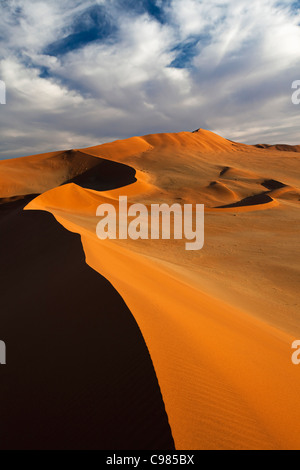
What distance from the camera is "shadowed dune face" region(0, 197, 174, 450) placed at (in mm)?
2371

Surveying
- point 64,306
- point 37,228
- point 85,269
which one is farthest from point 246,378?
point 37,228

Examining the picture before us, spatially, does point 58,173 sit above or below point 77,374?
above

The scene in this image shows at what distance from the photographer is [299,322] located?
6.01 meters

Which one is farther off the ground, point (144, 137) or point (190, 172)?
point (144, 137)

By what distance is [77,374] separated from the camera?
3.01 metres

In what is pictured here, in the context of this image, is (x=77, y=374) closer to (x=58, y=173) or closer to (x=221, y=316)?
(x=221, y=316)

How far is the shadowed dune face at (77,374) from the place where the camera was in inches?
93.4

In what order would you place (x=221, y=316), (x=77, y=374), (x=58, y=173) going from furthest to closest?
1. (x=58, y=173)
2. (x=221, y=316)
3. (x=77, y=374)

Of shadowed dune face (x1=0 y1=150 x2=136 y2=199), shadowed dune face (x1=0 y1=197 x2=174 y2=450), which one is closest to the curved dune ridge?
shadowed dune face (x1=0 y1=197 x2=174 y2=450)

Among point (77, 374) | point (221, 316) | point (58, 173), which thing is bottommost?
point (77, 374)

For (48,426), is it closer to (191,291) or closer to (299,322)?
(191,291)

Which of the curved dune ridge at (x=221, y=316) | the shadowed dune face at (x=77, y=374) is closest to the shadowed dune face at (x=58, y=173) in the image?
the curved dune ridge at (x=221, y=316)

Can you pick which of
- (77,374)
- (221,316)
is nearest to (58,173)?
(221,316)
